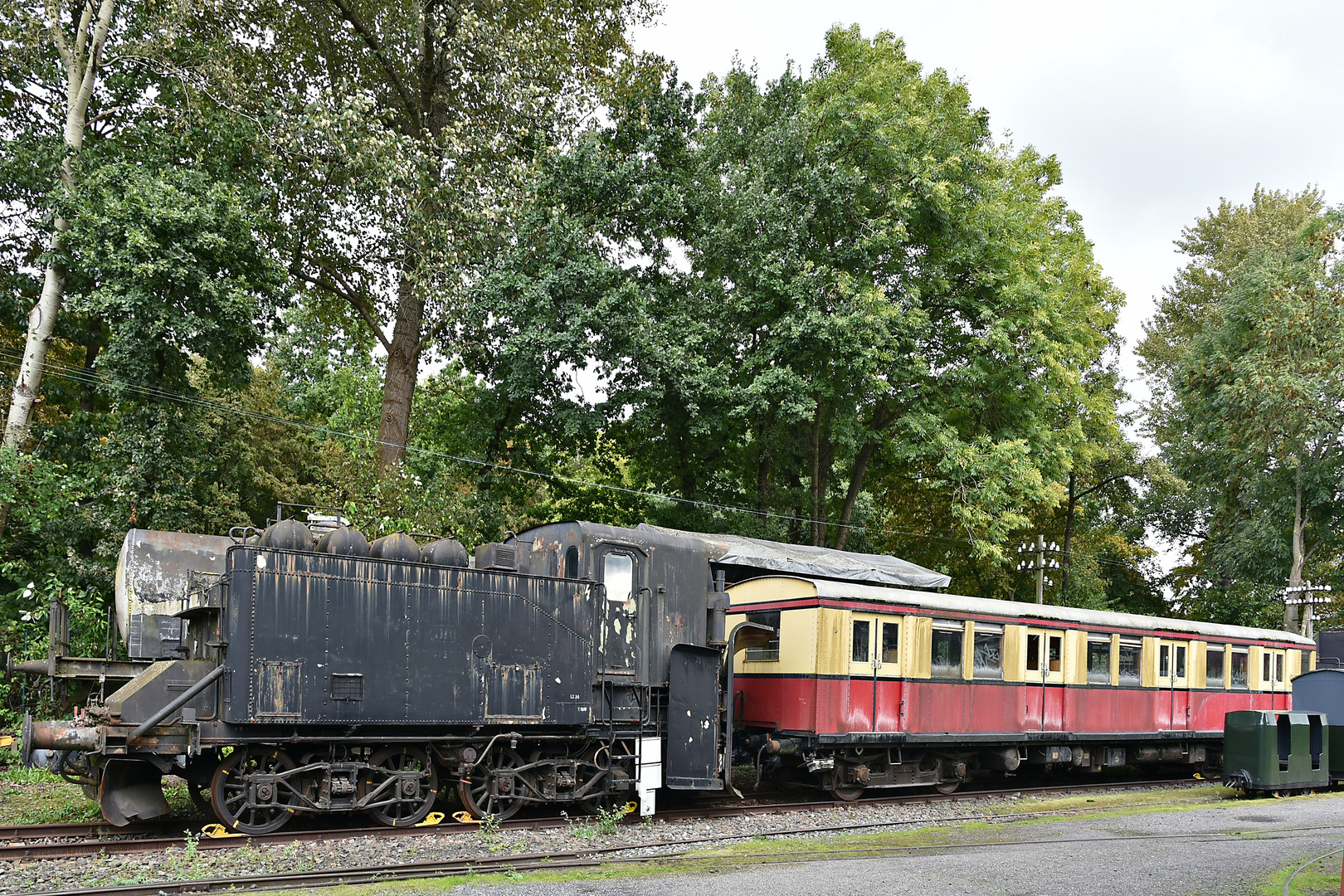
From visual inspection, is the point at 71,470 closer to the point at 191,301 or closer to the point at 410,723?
the point at 191,301

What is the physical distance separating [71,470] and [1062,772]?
20.0 m

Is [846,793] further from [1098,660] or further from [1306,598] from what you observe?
[1306,598]

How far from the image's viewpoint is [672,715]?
38.3 feet

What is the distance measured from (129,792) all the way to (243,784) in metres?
1.22

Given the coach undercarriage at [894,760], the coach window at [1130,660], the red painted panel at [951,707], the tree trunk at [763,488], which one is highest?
the tree trunk at [763,488]

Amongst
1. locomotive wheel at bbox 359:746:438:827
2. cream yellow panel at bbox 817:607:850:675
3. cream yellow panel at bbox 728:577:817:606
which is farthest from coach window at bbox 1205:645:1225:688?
locomotive wheel at bbox 359:746:438:827

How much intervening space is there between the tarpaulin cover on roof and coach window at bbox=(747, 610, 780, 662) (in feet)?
10.5

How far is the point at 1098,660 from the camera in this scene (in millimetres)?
16266

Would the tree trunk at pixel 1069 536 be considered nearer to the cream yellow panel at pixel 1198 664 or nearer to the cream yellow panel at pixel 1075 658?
the cream yellow panel at pixel 1198 664

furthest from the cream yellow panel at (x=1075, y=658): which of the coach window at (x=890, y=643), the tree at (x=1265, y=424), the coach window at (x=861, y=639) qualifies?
the tree at (x=1265, y=424)

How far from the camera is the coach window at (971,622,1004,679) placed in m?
14.6

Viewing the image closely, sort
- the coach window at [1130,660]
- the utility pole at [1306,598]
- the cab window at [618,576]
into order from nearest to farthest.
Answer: the cab window at [618,576], the coach window at [1130,660], the utility pole at [1306,598]

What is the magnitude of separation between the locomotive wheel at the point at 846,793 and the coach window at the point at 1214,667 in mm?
8701

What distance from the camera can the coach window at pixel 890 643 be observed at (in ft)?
44.4
